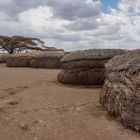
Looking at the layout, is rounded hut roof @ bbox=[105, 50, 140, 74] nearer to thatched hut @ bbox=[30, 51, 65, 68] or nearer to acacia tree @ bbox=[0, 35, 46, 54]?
thatched hut @ bbox=[30, 51, 65, 68]

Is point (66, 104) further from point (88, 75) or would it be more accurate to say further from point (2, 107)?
point (88, 75)

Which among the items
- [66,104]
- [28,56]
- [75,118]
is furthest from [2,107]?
[28,56]

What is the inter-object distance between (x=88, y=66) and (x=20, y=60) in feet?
23.1

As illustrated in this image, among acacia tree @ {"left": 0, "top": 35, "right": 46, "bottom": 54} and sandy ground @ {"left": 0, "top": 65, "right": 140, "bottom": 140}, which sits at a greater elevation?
acacia tree @ {"left": 0, "top": 35, "right": 46, "bottom": 54}

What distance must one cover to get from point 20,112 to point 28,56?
343 inches

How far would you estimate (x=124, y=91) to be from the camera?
358cm

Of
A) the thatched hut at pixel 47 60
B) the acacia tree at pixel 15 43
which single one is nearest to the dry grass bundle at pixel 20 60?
the thatched hut at pixel 47 60

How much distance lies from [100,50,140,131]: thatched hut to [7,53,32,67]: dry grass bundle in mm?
8573

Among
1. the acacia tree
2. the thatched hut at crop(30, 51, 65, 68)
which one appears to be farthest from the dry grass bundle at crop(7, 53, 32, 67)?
the acacia tree

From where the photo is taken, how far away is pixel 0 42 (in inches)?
755

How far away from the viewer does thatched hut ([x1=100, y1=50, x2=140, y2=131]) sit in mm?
3295

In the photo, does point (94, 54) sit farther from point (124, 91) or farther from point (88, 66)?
point (124, 91)

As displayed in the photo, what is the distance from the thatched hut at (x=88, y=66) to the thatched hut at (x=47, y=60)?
507 centimetres

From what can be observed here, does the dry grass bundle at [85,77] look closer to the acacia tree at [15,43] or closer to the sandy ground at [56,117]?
the sandy ground at [56,117]
